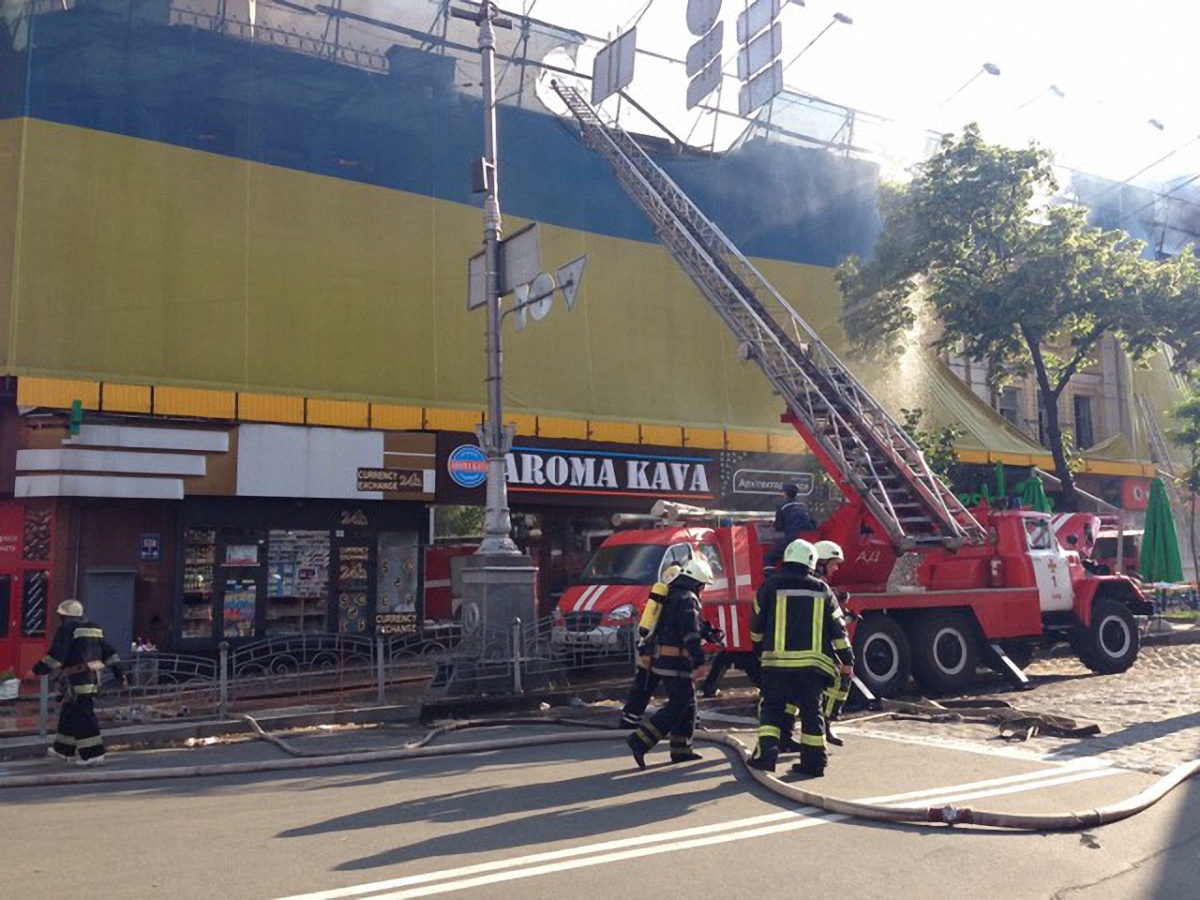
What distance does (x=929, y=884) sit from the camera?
17.2 ft

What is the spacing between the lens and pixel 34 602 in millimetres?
15750

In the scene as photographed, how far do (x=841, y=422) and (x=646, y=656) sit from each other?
7.11 metres

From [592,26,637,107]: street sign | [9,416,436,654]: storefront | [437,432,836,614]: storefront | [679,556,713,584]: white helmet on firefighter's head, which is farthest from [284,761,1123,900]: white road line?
[592,26,637,107]: street sign

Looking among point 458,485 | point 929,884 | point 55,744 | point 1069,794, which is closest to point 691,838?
point 929,884

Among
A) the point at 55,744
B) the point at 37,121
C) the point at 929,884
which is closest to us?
the point at 929,884

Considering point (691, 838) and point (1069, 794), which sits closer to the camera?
point (691, 838)

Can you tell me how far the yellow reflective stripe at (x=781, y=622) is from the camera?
25.8 ft

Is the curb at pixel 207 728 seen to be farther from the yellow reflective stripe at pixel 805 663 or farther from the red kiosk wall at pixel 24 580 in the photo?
the yellow reflective stripe at pixel 805 663

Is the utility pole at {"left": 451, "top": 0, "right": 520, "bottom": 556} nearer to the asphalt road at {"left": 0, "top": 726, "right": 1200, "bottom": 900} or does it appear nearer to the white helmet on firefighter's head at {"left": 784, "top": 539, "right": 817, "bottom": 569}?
the asphalt road at {"left": 0, "top": 726, "right": 1200, "bottom": 900}

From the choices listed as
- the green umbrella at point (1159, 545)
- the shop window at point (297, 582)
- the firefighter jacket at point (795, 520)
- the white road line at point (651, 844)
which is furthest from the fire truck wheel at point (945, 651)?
the shop window at point (297, 582)

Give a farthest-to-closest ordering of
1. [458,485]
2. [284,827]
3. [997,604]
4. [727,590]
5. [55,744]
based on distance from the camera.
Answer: [458,485] < [997,604] < [727,590] < [55,744] < [284,827]

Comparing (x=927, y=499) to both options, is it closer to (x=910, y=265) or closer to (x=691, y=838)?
(x=910, y=265)

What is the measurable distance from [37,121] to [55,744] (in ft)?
35.3

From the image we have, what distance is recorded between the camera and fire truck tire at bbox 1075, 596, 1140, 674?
1505 cm
